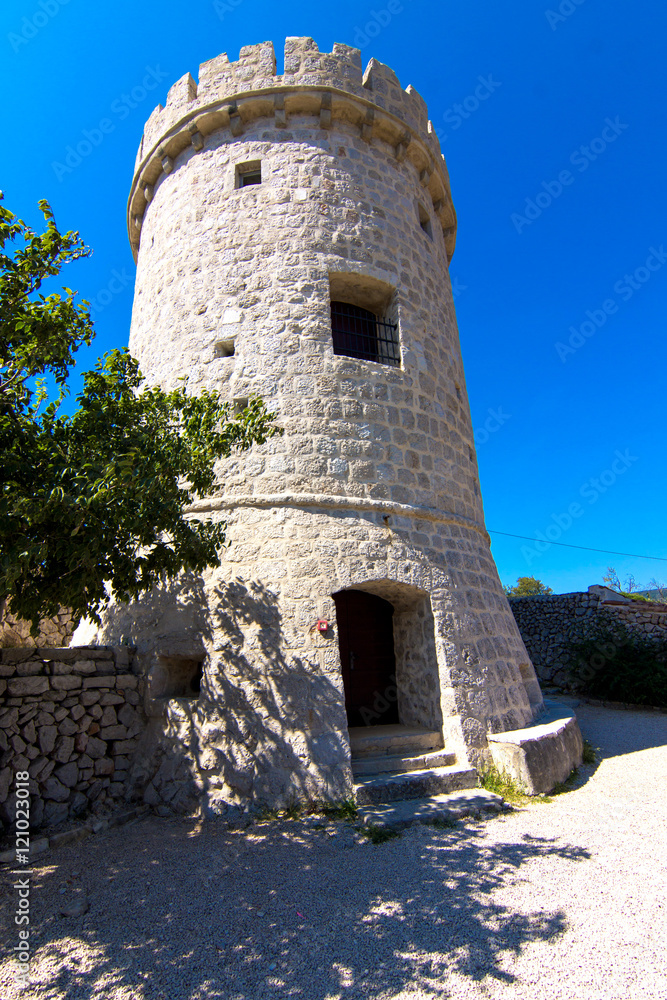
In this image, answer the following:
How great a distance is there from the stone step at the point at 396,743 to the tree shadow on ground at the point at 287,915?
101 cm

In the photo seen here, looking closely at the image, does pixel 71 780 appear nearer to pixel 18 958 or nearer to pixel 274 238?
pixel 18 958

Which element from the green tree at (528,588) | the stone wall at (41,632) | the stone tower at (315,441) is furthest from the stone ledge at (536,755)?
the green tree at (528,588)

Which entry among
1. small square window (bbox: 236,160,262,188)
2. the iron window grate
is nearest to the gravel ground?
the iron window grate

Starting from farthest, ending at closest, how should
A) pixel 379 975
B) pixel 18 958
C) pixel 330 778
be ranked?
pixel 330 778, pixel 18 958, pixel 379 975

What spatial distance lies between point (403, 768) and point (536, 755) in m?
1.26

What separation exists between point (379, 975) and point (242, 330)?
19.3 ft

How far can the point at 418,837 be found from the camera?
13.6 feet

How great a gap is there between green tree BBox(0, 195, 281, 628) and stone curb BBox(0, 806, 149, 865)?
6.08 ft

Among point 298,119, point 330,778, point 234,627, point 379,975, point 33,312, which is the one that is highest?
point 298,119

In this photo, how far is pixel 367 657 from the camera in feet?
21.5

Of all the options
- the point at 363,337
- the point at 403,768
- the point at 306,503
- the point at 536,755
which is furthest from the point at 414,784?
the point at 363,337

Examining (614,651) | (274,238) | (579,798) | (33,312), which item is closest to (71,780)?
(33,312)

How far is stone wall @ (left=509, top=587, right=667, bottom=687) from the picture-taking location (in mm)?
12781

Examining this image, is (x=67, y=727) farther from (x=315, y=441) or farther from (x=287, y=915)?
(x=315, y=441)
